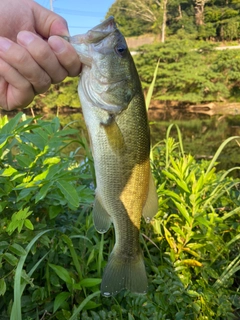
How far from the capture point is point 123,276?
1.59m

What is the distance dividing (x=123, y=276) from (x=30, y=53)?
108cm

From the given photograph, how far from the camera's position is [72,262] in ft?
5.95

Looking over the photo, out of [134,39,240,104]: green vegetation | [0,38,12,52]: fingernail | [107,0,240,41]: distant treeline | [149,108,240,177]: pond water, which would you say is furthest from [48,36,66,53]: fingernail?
[107,0,240,41]: distant treeline

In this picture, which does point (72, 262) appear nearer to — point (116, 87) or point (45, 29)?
point (116, 87)

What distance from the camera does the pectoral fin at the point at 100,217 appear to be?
1538 millimetres

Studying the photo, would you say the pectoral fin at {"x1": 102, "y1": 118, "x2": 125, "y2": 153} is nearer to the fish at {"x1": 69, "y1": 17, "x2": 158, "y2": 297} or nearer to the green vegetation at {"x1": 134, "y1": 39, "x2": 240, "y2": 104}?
the fish at {"x1": 69, "y1": 17, "x2": 158, "y2": 297}

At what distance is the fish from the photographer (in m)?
1.42

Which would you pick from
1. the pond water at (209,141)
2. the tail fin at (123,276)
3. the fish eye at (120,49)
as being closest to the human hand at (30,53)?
the fish eye at (120,49)

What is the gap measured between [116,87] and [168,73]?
2830 cm

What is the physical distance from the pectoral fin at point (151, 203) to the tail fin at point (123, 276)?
22 cm

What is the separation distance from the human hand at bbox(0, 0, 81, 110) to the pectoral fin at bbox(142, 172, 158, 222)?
628 mm

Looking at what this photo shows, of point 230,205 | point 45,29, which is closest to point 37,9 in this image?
point 45,29

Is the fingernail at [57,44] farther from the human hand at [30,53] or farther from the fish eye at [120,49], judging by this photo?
the fish eye at [120,49]

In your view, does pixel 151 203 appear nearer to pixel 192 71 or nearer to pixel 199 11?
pixel 192 71
